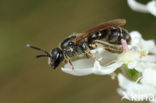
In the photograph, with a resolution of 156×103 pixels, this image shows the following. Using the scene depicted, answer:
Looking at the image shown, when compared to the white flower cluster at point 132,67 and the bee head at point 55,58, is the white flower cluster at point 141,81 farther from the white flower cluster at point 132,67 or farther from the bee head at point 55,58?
the bee head at point 55,58

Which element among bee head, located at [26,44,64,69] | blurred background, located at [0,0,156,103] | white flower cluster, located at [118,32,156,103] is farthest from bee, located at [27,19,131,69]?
blurred background, located at [0,0,156,103]

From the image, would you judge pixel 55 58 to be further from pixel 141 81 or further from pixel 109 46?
pixel 141 81

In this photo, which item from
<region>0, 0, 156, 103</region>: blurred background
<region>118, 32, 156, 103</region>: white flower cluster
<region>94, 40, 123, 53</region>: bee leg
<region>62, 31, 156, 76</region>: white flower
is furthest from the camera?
<region>0, 0, 156, 103</region>: blurred background

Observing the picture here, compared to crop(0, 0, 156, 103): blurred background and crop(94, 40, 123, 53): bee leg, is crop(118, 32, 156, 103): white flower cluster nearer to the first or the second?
crop(94, 40, 123, 53): bee leg

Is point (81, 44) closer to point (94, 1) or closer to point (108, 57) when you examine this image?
point (108, 57)

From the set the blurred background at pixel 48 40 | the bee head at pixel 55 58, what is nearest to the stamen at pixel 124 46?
the bee head at pixel 55 58

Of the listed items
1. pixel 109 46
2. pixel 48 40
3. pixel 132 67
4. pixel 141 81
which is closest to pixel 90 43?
pixel 109 46
